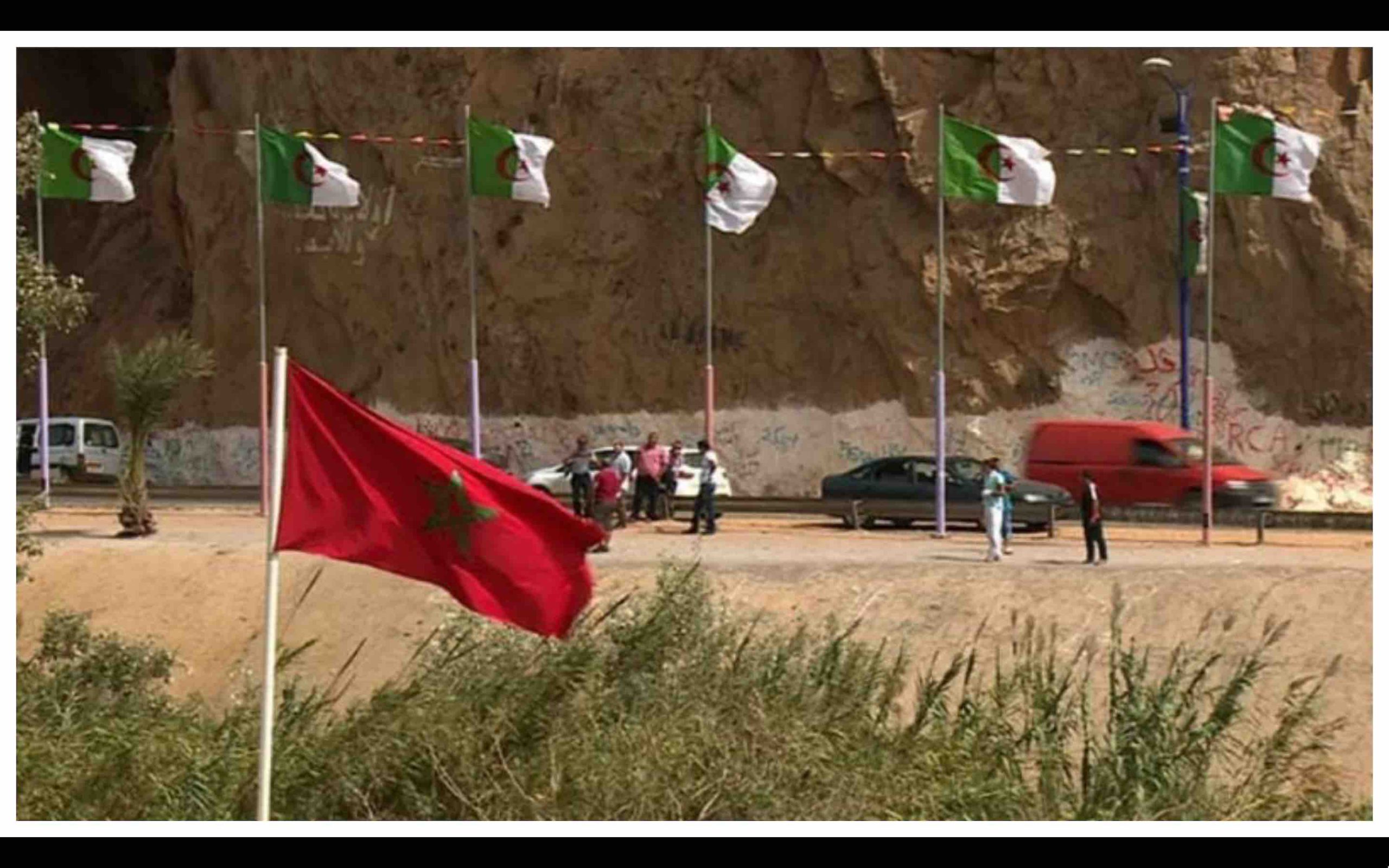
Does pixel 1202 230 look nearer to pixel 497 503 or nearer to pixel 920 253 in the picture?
pixel 920 253

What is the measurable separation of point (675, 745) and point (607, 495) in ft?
57.0

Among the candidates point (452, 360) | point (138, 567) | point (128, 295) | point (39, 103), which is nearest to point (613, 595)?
point (138, 567)

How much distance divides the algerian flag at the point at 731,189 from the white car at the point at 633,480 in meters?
4.54

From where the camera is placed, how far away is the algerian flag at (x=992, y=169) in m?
31.3

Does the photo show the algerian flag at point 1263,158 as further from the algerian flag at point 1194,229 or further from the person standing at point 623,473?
the person standing at point 623,473

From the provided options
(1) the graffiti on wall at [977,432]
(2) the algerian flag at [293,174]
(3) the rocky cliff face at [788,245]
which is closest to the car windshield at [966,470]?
(1) the graffiti on wall at [977,432]

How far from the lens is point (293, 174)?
3419 centimetres

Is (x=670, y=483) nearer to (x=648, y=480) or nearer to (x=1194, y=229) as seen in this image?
(x=648, y=480)

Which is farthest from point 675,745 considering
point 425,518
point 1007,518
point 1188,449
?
point 1188,449

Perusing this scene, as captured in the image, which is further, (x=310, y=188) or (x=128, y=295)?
(x=128, y=295)

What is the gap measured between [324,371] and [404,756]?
110 feet

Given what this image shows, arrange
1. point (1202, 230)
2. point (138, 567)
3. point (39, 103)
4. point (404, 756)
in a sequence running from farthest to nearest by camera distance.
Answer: point (39, 103)
point (1202, 230)
point (138, 567)
point (404, 756)

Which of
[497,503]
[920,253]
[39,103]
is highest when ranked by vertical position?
[39,103]

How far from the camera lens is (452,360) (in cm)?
4591
